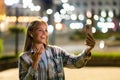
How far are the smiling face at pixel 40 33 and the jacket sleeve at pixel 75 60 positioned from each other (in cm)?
30

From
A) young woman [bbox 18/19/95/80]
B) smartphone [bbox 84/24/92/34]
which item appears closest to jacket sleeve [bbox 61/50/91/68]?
young woman [bbox 18/19/95/80]

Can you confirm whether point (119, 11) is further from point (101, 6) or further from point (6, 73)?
point (6, 73)

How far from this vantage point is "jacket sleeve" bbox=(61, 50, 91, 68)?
402 centimetres

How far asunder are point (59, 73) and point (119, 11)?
8700 cm

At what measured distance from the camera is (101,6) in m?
83.0

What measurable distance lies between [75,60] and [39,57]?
495 millimetres

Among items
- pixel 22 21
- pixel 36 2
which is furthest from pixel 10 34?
pixel 22 21

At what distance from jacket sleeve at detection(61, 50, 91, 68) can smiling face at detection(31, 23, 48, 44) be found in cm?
30

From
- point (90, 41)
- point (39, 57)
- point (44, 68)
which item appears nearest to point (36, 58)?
point (39, 57)

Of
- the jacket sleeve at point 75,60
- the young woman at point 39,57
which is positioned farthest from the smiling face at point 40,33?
the jacket sleeve at point 75,60

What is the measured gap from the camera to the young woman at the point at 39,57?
3691mm

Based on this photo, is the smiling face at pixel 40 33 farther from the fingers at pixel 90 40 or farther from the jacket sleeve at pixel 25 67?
the fingers at pixel 90 40

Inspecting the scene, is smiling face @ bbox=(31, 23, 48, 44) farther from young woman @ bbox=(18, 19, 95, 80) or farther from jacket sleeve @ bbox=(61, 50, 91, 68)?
jacket sleeve @ bbox=(61, 50, 91, 68)

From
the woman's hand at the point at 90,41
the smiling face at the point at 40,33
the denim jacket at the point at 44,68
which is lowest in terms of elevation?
the denim jacket at the point at 44,68
